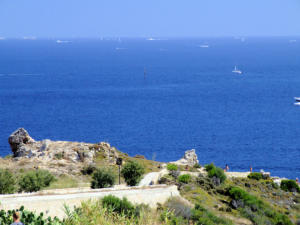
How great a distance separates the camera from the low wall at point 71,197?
2368 cm

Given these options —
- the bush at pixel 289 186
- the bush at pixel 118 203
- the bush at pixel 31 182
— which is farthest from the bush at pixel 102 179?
the bush at pixel 289 186

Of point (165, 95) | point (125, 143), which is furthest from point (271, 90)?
point (125, 143)

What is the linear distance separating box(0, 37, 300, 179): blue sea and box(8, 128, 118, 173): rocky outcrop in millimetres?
27269

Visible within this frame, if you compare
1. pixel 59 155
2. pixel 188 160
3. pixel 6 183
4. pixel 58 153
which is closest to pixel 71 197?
pixel 6 183

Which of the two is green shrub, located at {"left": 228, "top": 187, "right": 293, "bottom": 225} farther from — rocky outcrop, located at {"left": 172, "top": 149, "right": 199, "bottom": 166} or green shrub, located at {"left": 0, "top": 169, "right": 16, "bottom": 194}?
green shrub, located at {"left": 0, "top": 169, "right": 16, "bottom": 194}

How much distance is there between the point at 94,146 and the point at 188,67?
14127cm

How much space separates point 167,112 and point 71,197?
7564cm

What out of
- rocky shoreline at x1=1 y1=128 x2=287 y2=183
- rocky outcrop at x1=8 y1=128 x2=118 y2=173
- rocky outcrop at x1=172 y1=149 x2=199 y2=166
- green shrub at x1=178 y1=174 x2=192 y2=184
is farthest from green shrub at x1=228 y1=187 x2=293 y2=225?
rocky outcrop at x1=172 y1=149 x2=199 y2=166

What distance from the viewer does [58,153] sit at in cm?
3788

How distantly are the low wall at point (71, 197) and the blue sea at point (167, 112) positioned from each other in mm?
36710

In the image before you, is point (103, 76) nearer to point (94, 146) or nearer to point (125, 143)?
point (125, 143)

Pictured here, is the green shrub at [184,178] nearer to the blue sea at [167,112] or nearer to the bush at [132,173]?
the bush at [132,173]

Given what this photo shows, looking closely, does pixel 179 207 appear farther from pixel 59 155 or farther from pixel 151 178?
pixel 59 155

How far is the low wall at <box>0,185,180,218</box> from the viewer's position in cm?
2368
